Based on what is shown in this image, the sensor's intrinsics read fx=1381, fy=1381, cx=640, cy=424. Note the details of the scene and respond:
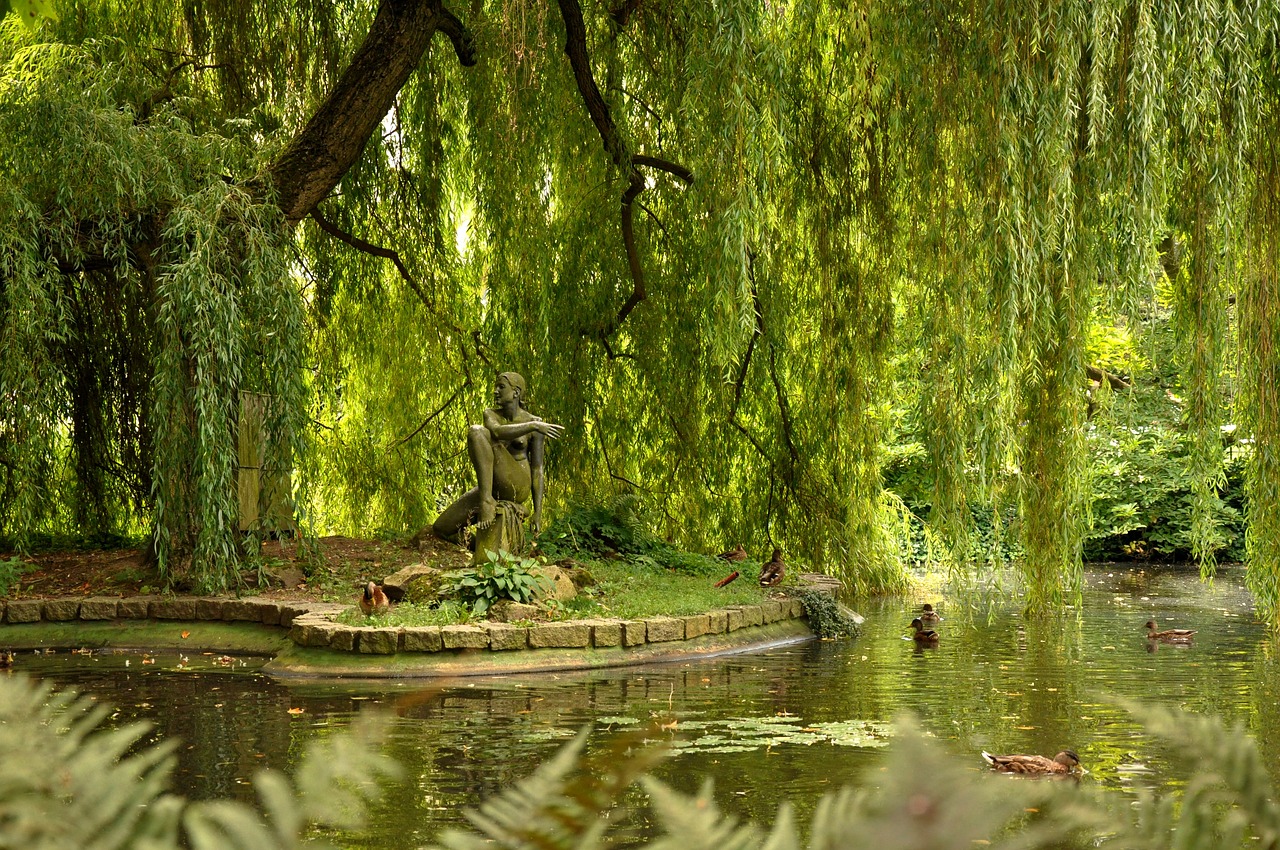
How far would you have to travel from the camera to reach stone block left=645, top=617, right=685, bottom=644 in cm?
1099

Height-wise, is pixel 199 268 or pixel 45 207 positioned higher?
pixel 45 207

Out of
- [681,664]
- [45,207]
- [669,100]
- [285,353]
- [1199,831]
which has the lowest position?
[681,664]

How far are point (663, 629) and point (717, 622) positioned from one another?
79cm

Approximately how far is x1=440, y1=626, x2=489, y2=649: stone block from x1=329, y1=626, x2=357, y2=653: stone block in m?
0.65

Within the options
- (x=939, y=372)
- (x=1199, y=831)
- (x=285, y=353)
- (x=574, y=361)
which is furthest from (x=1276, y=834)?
(x=574, y=361)

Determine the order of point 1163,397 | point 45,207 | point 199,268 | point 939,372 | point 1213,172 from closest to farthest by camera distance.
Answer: point 1213,172
point 939,372
point 199,268
point 45,207
point 1163,397

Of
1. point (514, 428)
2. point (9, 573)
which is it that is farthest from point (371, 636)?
point (9, 573)

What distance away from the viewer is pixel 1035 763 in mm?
6148

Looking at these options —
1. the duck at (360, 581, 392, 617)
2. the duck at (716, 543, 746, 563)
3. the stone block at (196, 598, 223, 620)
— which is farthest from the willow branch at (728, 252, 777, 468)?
the stone block at (196, 598, 223, 620)

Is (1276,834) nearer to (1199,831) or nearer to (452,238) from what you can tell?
(1199,831)

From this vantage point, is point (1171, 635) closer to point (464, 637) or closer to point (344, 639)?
point (464, 637)

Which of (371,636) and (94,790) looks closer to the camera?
(94,790)

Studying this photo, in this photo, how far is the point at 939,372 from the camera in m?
8.98

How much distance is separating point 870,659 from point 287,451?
503 cm
